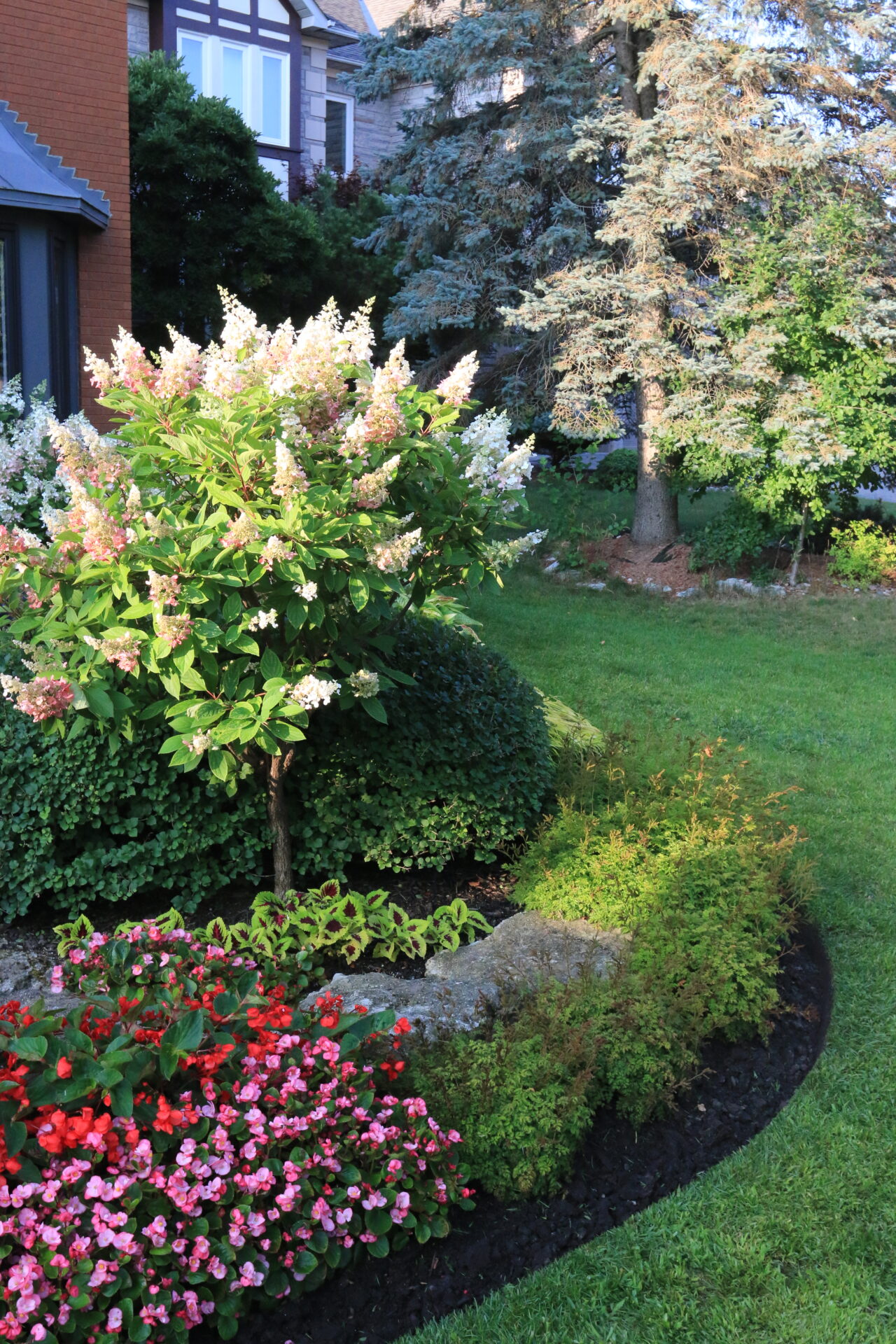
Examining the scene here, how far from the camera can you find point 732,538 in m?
12.6

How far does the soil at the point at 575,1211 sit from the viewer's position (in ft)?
8.21

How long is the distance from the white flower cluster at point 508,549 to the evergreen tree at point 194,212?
43.1 feet

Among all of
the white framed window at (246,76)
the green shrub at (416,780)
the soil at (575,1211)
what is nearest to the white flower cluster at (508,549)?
the green shrub at (416,780)

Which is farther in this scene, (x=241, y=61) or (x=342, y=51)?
(x=342, y=51)

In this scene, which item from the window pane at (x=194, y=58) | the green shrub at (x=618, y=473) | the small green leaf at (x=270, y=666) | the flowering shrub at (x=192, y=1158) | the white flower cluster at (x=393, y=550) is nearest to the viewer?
the flowering shrub at (x=192, y=1158)

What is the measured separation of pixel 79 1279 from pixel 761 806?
3.36 meters

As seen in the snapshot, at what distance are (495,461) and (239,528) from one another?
1.07 metres

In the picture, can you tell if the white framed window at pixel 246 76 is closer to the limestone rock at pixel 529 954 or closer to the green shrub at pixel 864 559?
the green shrub at pixel 864 559

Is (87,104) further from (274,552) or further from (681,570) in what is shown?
(274,552)

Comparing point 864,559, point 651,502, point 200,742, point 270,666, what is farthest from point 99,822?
point 651,502

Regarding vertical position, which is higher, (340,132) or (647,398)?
(340,132)

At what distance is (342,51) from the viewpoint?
2234cm

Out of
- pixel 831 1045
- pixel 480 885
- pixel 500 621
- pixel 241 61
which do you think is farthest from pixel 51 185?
pixel 241 61

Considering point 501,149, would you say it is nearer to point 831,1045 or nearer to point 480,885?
point 480,885
